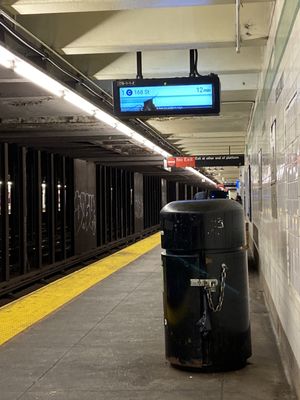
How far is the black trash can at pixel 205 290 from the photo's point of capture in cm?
473

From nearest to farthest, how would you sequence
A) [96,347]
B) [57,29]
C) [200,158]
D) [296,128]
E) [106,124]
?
[296,128] → [96,347] → [57,29] → [106,124] → [200,158]

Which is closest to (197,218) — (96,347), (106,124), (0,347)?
(96,347)

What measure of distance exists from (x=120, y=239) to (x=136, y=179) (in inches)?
169

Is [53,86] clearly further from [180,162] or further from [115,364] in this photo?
[180,162]

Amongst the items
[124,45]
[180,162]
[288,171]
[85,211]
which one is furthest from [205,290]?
[180,162]

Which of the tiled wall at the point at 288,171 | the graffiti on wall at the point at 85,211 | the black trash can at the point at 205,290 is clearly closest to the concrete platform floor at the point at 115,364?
the black trash can at the point at 205,290

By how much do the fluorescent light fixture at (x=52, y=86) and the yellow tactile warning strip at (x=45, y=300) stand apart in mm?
2814

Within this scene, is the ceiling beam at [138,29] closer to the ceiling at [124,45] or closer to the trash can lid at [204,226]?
the ceiling at [124,45]

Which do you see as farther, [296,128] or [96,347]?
[96,347]

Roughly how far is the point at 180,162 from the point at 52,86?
12249mm

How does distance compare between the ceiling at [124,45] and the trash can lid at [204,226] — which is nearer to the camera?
the trash can lid at [204,226]

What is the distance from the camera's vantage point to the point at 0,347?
5676 mm

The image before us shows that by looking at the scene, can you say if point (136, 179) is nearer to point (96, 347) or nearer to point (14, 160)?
point (14, 160)

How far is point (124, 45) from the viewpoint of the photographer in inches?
274
